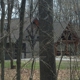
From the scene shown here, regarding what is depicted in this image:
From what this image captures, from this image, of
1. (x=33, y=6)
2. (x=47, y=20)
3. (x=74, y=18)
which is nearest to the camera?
(x=74, y=18)

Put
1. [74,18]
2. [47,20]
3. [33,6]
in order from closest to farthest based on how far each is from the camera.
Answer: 1. [74,18]
2. [33,6]
3. [47,20]

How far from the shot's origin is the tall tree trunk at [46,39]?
274 inches

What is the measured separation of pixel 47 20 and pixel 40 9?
39cm

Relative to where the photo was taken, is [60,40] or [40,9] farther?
[40,9]

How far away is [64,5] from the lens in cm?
646

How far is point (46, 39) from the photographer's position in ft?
23.3

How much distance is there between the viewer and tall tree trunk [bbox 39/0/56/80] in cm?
697

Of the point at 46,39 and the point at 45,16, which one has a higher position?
the point at 45,16

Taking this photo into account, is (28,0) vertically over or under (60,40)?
over

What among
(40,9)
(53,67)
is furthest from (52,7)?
(53,67)

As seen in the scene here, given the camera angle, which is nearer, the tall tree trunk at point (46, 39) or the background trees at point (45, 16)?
the background trees at point (45, 16)

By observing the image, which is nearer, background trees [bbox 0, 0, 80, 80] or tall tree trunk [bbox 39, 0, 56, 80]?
background trees [bbox 0, 0, 80, 80]

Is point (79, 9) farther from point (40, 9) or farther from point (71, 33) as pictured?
point (40, 9)

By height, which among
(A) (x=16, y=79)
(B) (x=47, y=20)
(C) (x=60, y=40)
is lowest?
(A) (x=16, y=79)
